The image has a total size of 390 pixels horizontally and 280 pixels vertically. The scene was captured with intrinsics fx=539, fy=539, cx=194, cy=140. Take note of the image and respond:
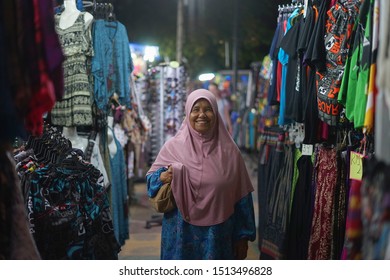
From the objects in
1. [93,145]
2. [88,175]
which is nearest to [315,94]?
[88,175]

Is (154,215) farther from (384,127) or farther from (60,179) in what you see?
(384,127)

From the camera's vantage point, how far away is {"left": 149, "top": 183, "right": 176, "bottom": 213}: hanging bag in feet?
9.97

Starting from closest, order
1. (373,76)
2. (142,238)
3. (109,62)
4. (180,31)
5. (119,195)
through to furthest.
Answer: (373,76)
(109,62)
(119,195)
(142,238)
(180,31)

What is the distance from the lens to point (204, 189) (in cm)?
306

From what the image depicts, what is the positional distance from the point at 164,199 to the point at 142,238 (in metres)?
2.73

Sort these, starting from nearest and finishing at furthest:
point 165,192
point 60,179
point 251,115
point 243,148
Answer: point 60,179 < point 165,192 < point 251,115 < point 243,148

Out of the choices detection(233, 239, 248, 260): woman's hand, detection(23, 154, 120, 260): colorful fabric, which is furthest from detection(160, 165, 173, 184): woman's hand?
detection(233, 239, 248, 260): woman's hand

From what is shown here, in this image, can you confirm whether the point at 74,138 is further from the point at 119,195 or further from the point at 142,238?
the point at 142,238

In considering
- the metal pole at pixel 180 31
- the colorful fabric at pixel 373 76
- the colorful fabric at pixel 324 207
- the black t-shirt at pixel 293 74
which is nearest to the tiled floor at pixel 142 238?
the colorful fabric at pixel 324 207

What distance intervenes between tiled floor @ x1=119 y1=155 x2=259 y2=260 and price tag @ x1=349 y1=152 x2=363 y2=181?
5.94 ft

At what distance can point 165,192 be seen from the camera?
10.00 feet

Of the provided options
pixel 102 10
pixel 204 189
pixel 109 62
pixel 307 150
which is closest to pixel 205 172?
pixel 204 189

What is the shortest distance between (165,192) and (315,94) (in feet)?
3.60

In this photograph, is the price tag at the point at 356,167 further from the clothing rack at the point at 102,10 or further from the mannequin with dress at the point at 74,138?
the clothing rack at the point at 102,10
